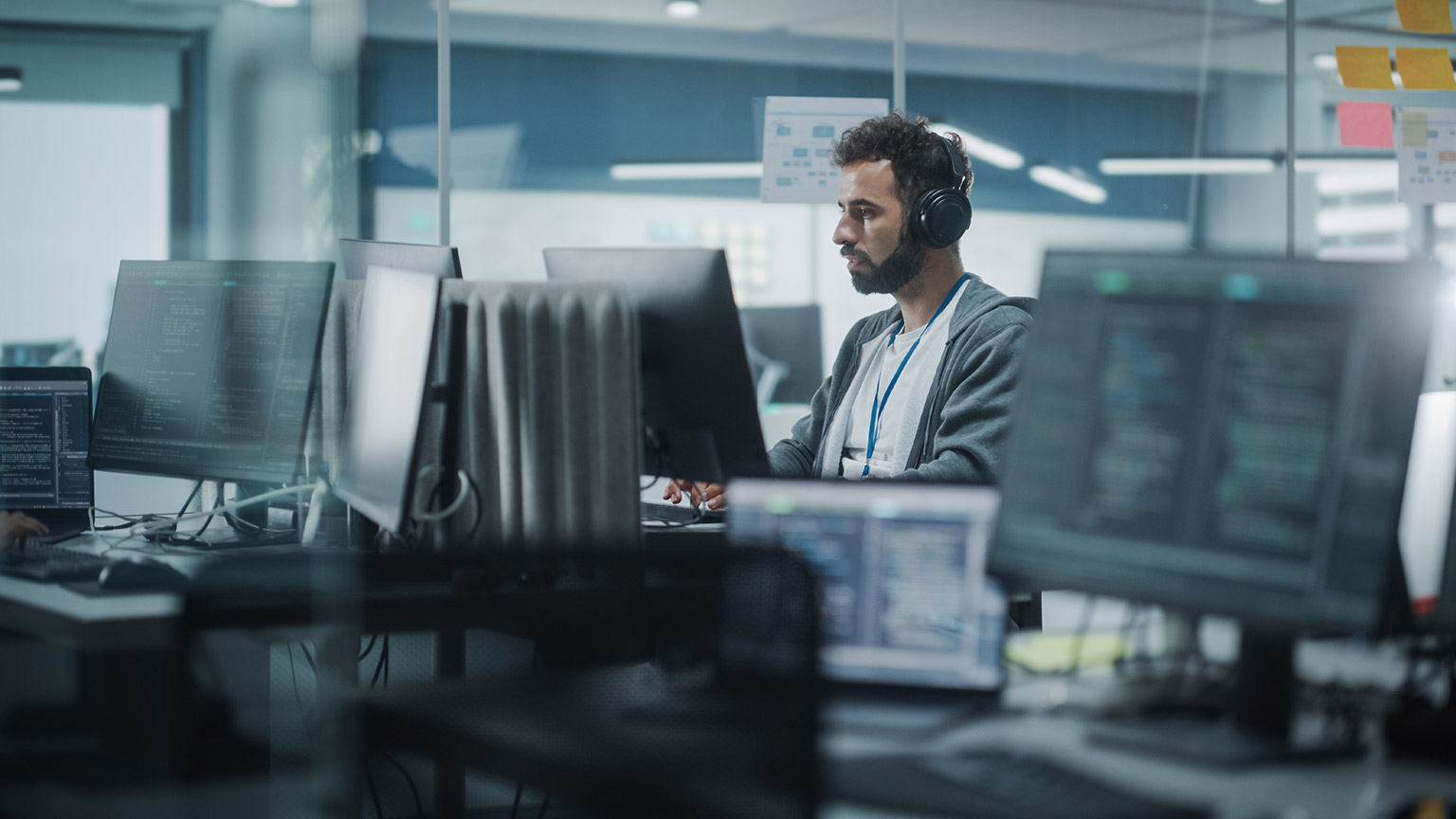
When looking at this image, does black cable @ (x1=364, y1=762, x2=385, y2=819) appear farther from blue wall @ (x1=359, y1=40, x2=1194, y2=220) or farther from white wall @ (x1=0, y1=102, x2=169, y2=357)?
white wall @ (x1=0, y1=102, x2=169, y2=357)

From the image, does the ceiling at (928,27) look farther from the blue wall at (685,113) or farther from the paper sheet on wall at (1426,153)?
the paper sheet on wall at (1426,153)

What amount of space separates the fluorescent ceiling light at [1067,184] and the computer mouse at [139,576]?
4428 mm

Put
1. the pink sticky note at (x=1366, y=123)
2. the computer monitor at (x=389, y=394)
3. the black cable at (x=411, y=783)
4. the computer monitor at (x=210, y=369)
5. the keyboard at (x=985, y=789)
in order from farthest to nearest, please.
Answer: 1. the pink sticky note at (x=1366, y=123)
2. the computer monitor at (x=210, y=369)
3. the computer monitor at (x=389, y=394)
4. the black cable at (x=411, y=783)
5. the keyboard at (x=985, y=789)

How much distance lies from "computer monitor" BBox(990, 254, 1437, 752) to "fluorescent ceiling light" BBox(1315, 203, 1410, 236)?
14.8 ft

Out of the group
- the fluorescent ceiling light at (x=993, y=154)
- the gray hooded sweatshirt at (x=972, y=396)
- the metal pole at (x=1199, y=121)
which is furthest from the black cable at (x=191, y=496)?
the metal pole at (x=1199, y=121)

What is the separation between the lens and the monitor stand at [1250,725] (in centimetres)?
89

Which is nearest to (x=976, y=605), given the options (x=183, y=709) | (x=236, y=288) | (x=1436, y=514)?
(x=1436, y=514)

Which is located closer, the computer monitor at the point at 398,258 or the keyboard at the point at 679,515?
the computer monitor at the point at 398,258

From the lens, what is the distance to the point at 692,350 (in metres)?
1.65

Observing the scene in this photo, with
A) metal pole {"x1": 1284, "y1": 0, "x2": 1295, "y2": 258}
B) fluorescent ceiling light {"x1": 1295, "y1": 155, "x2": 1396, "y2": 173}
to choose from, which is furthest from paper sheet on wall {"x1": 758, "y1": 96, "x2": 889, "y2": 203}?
fluorescent ceiling light {"x1": 1295, "y1": 155, "x2": 1396, "y2": 173}

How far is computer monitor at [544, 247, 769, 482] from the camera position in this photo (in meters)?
1.61

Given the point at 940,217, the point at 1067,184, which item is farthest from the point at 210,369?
the point at 1067,184

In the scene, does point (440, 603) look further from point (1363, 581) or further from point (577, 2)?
point (577, 2)

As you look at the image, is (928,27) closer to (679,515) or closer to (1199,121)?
(1199,121)
